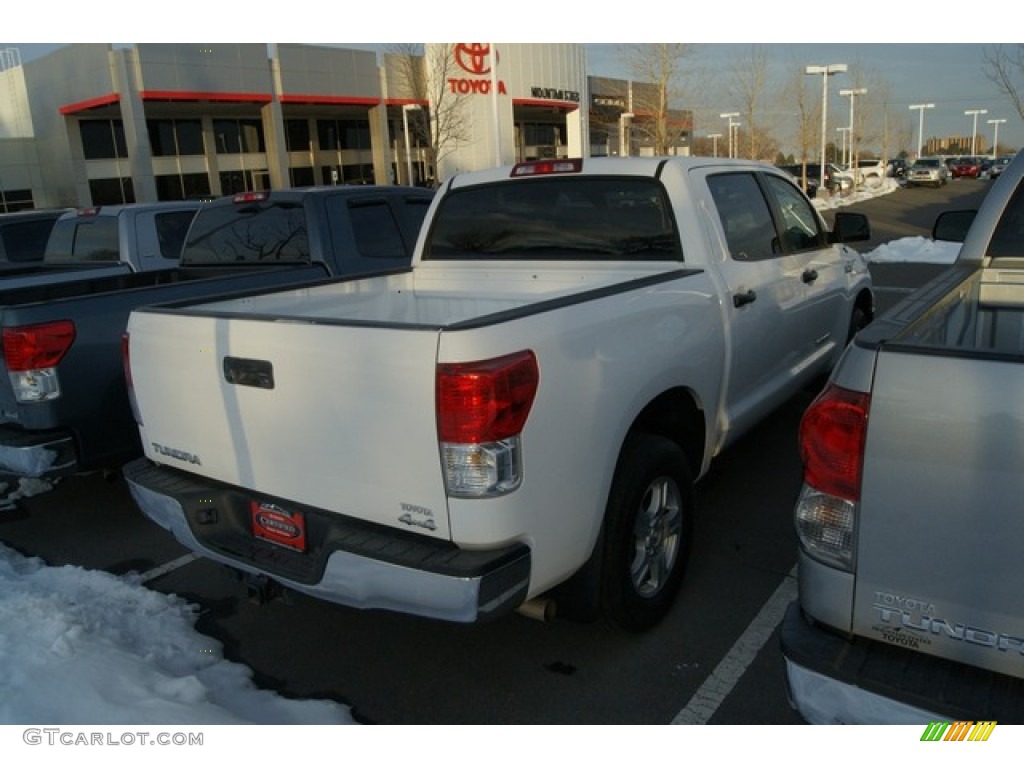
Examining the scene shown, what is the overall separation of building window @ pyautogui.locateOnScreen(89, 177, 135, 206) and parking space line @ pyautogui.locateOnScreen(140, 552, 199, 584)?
35745mm

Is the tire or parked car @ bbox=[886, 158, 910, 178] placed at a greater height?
parked car @ bbox=[886, 158, 910, 178]

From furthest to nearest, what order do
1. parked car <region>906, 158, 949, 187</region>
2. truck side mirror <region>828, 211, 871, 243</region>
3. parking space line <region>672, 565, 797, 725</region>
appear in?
parked car <region>906, 158, 949, 187</region>, truck side mirror <region>828, 211, 871, 243</region>, parking space line <region>672, 565, 797, 725</region>

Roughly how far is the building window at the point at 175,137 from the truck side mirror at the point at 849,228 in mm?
36409

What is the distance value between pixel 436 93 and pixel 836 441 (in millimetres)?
34420

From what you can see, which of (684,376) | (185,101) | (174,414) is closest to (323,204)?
(174,414)

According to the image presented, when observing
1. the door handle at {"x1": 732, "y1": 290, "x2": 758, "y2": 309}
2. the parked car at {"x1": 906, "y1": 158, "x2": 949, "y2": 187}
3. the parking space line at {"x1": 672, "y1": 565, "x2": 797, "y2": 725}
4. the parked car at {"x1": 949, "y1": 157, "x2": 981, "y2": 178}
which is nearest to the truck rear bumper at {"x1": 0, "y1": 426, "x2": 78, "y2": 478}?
the parking space line at {"x1": 672, "y1": 565, "x2": 797, "y2": 725}

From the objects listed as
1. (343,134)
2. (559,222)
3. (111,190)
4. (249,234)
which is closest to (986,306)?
(559,222)

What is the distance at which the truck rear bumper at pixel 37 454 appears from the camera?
173 inches

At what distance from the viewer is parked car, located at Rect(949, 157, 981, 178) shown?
56.9 m

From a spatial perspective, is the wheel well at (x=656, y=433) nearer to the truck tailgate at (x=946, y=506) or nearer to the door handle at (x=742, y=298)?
the door handle at (x=742, y=298)

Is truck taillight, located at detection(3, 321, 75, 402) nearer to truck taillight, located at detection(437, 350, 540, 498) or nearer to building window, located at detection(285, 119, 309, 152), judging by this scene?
truck taillight, located at detection(437, 350, 540, 498)

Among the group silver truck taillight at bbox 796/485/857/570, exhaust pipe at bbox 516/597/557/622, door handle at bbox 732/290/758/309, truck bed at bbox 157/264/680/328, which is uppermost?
truck bed at bbox 157/264/680/328

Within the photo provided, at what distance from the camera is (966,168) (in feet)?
188

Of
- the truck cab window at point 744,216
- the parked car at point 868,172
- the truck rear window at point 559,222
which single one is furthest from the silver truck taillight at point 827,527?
the parked car at point 868,172
